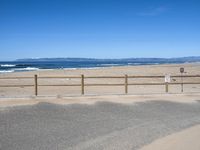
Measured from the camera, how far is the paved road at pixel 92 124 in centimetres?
841

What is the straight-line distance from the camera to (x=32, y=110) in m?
12.7

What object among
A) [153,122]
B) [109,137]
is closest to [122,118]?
[153,122]

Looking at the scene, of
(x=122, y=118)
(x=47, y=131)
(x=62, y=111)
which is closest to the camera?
(x=47, y=131)

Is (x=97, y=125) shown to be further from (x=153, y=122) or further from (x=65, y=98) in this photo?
(x=65, y=98)

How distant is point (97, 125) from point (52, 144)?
7.63ft

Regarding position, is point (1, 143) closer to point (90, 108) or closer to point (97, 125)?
point (97, 125)

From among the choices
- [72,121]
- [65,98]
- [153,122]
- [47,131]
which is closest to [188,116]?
[153,122]

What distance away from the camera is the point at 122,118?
1141cm

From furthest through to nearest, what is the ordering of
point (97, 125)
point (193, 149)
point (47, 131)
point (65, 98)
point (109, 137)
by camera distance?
point (65, 98), point (97, 125), point (47, 131), point (109, 137), point (193, 149)

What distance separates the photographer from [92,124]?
10523 mm

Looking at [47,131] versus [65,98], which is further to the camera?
[65,98]

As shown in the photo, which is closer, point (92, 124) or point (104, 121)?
point (92, 124)

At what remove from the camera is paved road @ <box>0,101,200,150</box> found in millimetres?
8414

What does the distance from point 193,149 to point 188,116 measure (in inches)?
164
